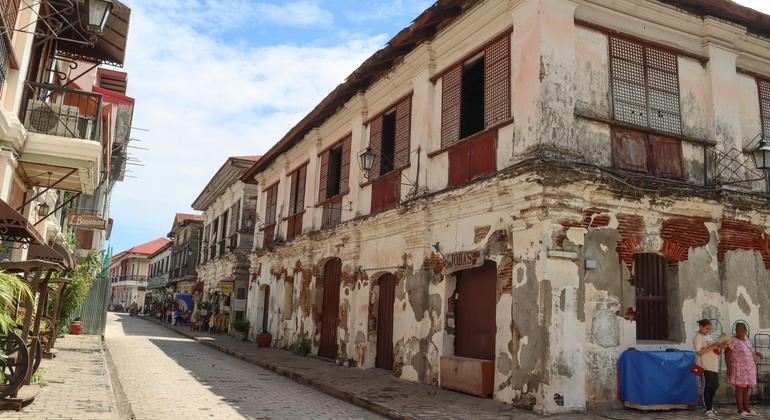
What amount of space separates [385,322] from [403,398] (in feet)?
12.6

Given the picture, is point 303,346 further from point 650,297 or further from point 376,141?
point 650,297

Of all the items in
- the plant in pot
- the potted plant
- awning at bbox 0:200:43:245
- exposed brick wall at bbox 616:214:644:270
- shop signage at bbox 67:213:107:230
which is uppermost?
shop signage at bbox 67:213:107:230

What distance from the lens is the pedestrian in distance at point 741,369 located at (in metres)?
8.02

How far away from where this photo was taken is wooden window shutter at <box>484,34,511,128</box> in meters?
9.32

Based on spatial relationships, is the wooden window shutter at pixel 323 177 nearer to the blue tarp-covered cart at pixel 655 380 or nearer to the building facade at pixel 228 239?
the building facade at pixel 228 239

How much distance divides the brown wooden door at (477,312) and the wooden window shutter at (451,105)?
2488 mm

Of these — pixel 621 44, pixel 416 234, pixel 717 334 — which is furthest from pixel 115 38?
pixel 717 334

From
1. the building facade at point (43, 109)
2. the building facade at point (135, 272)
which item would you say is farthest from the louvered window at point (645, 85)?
the building facade at point (135, 272)

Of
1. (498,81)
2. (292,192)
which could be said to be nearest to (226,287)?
(292,192)

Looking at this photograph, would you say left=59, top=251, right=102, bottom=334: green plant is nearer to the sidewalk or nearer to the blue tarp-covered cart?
the sidewalk

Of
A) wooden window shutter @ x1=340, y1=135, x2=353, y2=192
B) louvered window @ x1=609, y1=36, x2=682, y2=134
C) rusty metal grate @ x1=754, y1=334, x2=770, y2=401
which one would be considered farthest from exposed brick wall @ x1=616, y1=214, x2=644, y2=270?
wooden window shutter @ x1=340, y1=135, x2=353, y2=192

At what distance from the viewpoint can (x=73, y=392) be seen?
26.0ft

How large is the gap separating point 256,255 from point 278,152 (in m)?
4.05

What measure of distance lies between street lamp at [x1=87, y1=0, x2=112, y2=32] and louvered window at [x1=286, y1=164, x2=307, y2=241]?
10.1 m
